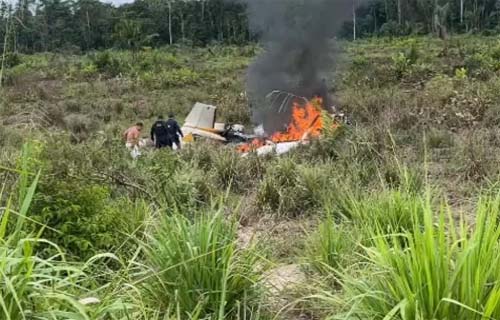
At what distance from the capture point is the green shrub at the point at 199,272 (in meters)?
3.22

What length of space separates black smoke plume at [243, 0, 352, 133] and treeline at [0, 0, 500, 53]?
24.9 m

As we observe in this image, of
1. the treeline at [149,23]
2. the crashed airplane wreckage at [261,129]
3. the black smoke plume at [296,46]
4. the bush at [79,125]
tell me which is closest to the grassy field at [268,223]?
the bush at [79,125]

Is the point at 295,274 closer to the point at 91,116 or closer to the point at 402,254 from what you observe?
the point at 402,254

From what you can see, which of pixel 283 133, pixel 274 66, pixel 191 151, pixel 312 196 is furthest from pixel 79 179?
pixel 274 66

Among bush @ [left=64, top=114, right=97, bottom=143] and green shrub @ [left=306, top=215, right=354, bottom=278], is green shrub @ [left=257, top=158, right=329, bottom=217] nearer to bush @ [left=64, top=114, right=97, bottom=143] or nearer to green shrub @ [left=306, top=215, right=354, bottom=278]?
green shrub @ [left=306, top=215, right=354, bottom=278]

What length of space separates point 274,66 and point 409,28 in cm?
3086

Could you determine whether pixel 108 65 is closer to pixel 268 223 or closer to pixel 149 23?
pixel 149 23

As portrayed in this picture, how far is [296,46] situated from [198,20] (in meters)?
40.7

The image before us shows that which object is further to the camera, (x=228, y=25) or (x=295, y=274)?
(x=228, y=25)

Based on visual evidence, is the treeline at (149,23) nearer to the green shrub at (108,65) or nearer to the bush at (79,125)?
the green shrub at (108,65)

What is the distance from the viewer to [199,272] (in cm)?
323

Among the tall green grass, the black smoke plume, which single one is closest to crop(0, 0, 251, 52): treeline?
the black smoke plume

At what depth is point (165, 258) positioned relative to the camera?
331cm

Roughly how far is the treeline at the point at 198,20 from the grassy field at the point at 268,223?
107 ft
